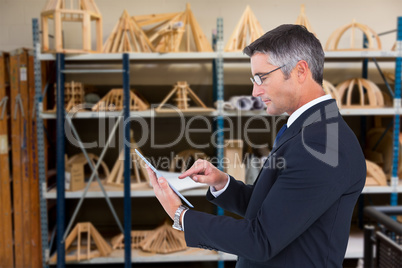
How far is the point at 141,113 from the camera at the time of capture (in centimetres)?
390

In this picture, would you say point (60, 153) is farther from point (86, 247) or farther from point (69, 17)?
point (69, 17)

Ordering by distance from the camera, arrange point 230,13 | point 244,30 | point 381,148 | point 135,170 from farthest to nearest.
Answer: point 230,13, point 381,148, point 135,170, point 244,30

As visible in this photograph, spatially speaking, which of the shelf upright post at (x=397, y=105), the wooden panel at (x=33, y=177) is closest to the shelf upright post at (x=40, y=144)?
the wooden panel at (x=33, y=177)

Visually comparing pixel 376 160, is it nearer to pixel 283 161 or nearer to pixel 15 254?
pixel 283 161

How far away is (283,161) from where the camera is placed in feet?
4.16

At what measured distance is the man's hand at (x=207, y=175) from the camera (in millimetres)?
1591

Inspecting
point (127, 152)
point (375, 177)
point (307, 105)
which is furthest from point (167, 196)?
point (375, 177)

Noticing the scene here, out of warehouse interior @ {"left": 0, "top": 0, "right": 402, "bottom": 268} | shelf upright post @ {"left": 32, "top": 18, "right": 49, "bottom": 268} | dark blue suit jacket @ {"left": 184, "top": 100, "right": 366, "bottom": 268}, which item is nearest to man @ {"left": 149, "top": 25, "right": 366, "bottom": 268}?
dark blue suit jacket @ {"left": 184, "top": 100, "right": 366, "bottom": 268}

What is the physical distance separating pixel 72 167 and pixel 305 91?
10.2 ft

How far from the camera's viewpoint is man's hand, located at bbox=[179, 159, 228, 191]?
5.22 ft

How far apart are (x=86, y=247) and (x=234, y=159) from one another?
69.7 inches

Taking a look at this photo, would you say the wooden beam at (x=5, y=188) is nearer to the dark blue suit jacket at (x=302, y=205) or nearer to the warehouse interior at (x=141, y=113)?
the warehouse interior at (x=141, y=113)

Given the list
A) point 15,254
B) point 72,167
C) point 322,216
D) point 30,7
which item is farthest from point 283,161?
point 30,7

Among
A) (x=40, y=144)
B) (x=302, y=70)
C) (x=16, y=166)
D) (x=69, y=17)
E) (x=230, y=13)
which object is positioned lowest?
(x=16, y=166)
